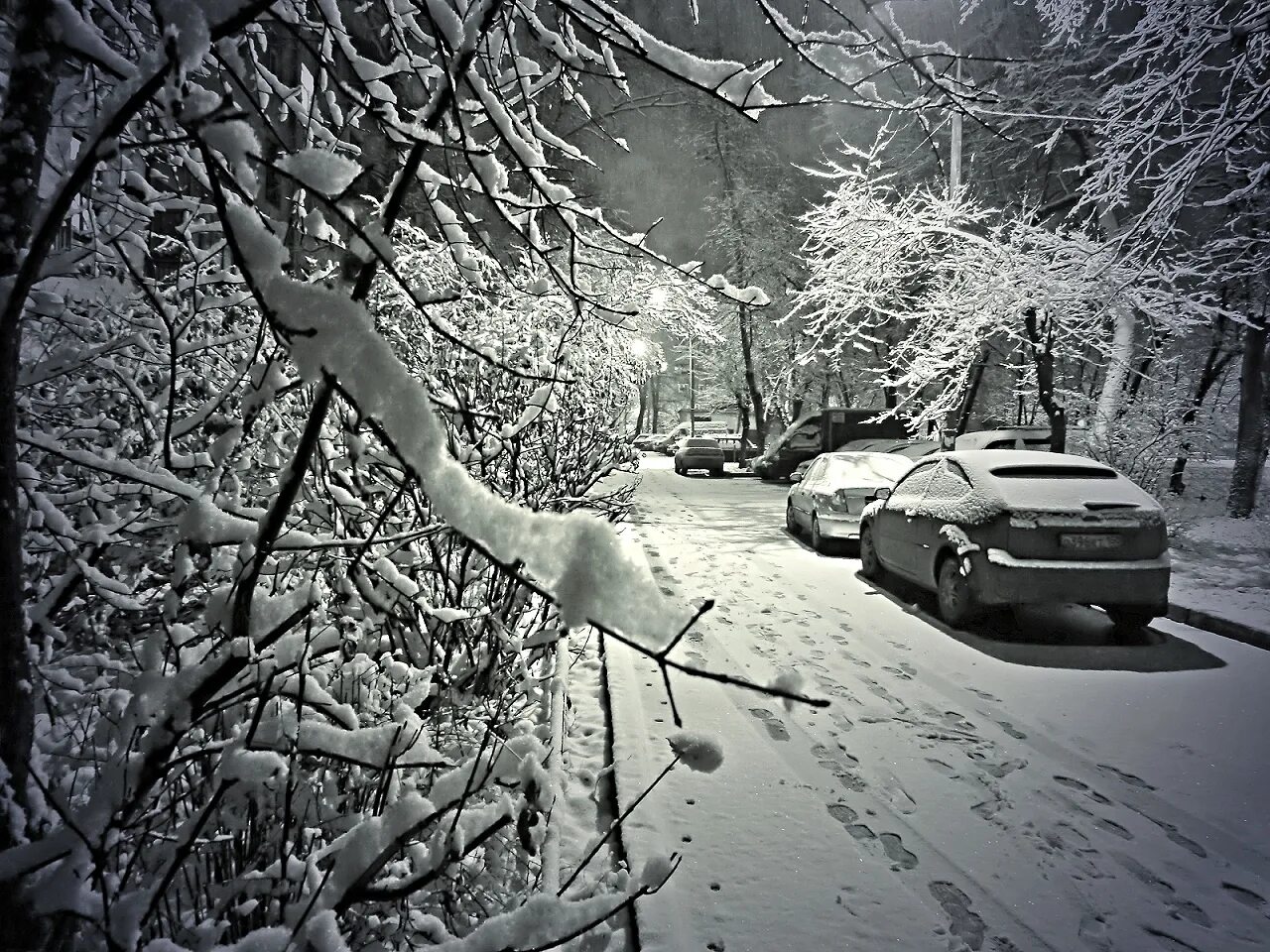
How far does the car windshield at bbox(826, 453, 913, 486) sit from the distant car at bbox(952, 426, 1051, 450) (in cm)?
191

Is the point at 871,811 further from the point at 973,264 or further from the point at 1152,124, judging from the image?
the point at 973,264

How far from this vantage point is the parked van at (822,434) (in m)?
22.9

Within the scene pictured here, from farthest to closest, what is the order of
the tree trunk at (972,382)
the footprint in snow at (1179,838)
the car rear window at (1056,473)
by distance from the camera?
the tree trunk at (972,382) → the car rear window at (1056,473) → the footprint in snow at (1179,838)

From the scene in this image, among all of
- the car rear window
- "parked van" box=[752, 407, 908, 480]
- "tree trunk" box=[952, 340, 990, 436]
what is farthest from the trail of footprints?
"parked van" box=[752, 407, 908, 480]

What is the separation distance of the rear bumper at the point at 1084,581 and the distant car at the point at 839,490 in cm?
444

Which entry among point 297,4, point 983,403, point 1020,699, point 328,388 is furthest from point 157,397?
point 983,403

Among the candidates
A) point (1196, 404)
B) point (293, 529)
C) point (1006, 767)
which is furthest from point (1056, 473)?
point (1196, 404)

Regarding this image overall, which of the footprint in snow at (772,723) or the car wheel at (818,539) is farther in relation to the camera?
the car wheel at (818,539)

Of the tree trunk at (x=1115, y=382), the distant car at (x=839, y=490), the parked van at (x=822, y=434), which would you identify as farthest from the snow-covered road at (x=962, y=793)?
the parked van at (x=822, y=434)

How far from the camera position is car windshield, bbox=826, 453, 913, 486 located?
37.9 feet

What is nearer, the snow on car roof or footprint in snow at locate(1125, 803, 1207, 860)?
footprint in snow at locate(1125, 803, 1207, 860)

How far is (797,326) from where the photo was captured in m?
29.1

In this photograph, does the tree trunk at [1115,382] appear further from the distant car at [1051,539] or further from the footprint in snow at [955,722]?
the footprint in snow at [955,722]

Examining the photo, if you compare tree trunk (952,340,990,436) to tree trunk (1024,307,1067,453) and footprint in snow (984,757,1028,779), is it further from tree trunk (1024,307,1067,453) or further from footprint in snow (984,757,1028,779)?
footprint in snow (984,757,1028,779)
